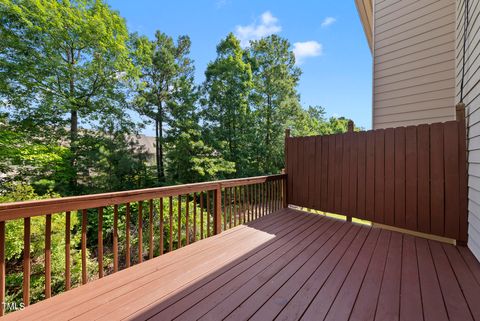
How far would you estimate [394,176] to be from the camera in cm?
305

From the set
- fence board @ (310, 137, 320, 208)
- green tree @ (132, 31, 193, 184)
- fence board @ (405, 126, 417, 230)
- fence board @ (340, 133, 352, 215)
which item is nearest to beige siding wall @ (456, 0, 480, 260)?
fence board @ (405, 126, 417, 230)

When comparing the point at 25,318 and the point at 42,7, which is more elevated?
the point at 42,7

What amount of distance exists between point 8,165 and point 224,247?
892cm

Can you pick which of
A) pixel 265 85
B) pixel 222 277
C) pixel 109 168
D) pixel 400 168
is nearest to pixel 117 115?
pixel 109 168

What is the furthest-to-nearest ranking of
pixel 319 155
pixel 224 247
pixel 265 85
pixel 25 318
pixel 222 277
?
pixel 265 85 → pixel 319 155 → pixel 224 247 → pixel 222 277 → pixel 25 318

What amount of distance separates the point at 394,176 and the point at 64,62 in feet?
36.1

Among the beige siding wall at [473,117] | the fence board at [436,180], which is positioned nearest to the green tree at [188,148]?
the fence board at [436,180]

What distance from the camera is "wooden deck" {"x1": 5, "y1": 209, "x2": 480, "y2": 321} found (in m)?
1.45

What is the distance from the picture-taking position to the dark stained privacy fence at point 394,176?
2570 mm

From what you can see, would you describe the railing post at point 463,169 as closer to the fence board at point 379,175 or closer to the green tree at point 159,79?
the fence board at point 379,175

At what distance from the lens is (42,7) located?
704cm

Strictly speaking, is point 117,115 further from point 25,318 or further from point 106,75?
point 25,318

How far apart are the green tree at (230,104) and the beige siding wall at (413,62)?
764cm

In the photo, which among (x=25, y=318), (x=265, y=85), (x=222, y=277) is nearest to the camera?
(x=25, y=318)
